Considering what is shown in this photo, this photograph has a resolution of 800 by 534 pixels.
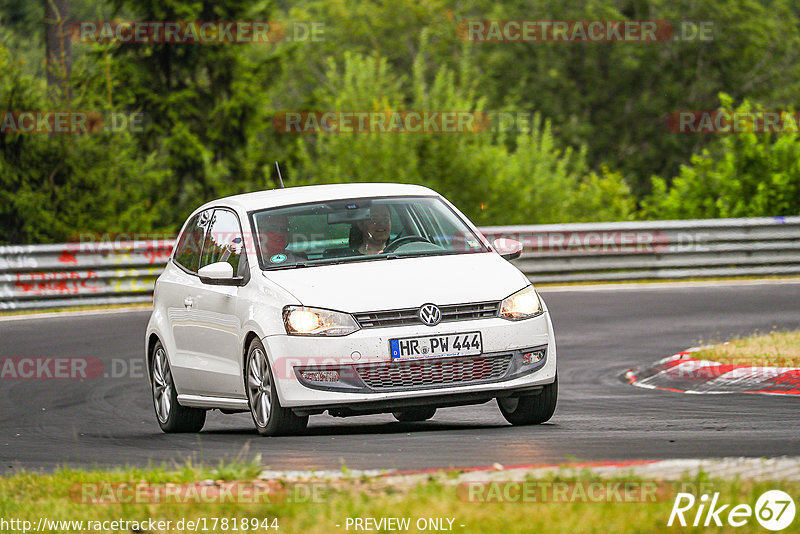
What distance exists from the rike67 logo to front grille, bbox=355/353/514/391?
3390 mm

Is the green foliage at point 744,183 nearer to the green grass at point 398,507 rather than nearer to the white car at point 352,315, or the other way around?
the white car at point 352,315

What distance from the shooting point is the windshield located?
32.8 ft

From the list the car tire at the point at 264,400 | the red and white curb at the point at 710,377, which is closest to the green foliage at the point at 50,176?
the red and white curb at the point at 710,377

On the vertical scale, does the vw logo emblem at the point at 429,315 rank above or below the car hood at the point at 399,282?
below

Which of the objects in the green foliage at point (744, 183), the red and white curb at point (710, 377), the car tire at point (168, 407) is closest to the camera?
the car tire at point (168, 407)

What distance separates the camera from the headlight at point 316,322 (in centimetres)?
901

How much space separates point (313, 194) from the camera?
10.6m

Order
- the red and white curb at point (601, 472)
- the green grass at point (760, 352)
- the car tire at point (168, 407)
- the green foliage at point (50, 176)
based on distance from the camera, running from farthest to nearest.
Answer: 1. the green foliage at point (50, 176)
2. the green grass at point (760, 352)
3. the car tire at point (168, 407)
4. the red and white curb at point (601, 472)

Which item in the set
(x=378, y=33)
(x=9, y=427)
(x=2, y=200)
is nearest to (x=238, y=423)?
(x=9, y=427)

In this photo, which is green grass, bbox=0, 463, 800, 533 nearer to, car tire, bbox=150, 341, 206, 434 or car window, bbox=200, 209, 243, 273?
car window, bbox=200, 209, 243, 273

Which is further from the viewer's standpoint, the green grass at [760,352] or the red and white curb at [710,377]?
the green grass at [760,352]

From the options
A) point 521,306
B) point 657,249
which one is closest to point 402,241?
point 521,306

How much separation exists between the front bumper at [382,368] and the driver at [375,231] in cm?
119

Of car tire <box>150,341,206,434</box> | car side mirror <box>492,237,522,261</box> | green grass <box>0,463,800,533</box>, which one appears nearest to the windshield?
car side mirror <box>492,237,522,261</box>
